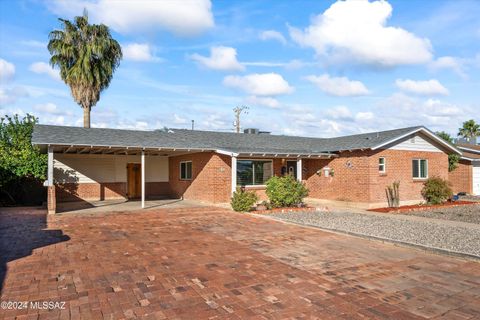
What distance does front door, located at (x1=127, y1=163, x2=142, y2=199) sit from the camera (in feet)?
64.8

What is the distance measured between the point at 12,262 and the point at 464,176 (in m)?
26.2

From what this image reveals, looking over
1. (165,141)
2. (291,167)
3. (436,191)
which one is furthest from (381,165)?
(165,141)

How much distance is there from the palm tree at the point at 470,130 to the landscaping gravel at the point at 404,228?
3575 centimetres

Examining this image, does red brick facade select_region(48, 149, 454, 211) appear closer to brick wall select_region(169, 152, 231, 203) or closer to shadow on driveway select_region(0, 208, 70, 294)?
brick wall select_region(169, 152, 231, 203)

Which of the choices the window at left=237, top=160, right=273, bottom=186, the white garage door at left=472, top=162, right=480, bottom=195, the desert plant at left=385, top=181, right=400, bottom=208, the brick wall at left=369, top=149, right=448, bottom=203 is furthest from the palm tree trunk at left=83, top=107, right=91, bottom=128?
the white garage door at left=472, top=162, right=480, bottom=195

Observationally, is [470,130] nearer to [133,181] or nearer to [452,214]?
[452,214]

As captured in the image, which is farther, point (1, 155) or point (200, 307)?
point (1, 155)

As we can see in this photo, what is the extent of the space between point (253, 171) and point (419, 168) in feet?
28.2

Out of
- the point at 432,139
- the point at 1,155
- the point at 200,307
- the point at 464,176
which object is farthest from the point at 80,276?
the point at 464,176

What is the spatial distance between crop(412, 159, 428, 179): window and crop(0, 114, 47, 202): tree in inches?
711

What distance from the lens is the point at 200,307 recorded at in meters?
4.48

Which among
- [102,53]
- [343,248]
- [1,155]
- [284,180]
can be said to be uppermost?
[102,53]

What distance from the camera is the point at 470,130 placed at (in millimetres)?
41594

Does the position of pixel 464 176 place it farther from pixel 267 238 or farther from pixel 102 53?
pixel 102 53
